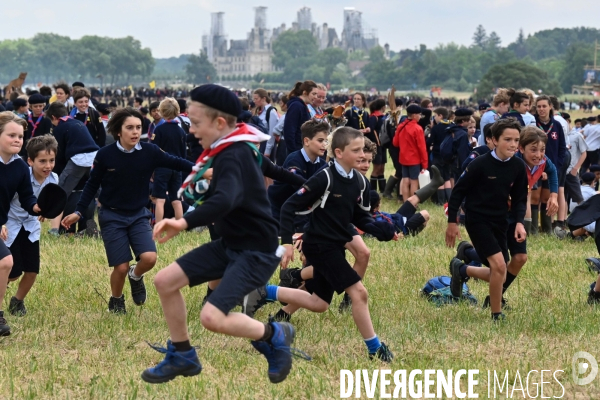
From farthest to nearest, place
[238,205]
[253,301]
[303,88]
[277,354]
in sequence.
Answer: [303,88] < [253,301] < [277,354] < [238,205]

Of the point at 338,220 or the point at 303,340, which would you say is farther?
the point at 303,340

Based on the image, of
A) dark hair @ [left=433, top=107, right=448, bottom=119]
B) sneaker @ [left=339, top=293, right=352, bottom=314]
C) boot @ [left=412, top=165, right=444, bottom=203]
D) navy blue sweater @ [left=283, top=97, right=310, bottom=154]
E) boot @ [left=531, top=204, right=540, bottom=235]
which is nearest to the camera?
sneaker @ [left=339, top=293, right=352, bottom=314]

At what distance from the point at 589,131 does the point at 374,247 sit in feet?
31.3

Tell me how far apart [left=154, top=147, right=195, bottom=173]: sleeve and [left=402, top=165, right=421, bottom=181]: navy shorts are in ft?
29.1

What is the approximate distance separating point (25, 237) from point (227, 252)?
3.10 metres

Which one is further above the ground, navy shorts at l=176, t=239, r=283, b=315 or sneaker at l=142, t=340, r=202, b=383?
navy shorts at l=176, t=239, r=283, b=315

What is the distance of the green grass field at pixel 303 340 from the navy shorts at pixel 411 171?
5.74 metres

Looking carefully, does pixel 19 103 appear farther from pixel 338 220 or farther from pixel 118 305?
pixel 338 220

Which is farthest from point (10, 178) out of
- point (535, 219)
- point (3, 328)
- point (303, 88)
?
point (535, 219)

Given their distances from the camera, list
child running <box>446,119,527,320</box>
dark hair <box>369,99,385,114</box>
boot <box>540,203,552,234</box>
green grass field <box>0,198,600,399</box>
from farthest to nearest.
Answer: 1. dark hair <box>369,99,385,114</box>
2. boot <box>540,203,552,234</box>
3. child running <box>446,119,527,320</box>
4. green grass field <box>0,198,600,399</box>

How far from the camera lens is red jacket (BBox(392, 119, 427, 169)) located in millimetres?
16188

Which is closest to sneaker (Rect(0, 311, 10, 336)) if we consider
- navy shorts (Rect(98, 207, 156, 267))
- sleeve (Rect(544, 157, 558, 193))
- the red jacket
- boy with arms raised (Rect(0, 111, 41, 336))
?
boy with arms raised (Rect(0, 111, 41, 336))

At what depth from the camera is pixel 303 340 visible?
7.51 metres

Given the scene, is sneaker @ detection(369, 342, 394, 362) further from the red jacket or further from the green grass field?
the red jacket
